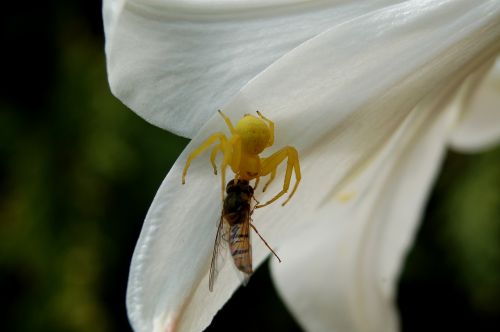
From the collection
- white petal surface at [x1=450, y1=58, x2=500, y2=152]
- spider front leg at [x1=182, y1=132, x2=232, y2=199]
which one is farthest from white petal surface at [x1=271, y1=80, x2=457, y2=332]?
spider front leg at [x1=182, y1=132, x2=232, y2=199]

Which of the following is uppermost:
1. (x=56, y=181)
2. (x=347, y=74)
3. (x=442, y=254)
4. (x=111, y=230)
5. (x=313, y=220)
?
(x=347, y=74)

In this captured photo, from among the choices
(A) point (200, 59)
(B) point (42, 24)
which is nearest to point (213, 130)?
(A) point (200, 59)

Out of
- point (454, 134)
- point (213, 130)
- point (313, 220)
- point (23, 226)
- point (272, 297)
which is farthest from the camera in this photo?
point (272, 297)

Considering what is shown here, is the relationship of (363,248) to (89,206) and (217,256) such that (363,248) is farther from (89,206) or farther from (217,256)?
(89,206)

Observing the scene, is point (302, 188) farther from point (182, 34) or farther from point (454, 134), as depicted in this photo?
point (454, 134)

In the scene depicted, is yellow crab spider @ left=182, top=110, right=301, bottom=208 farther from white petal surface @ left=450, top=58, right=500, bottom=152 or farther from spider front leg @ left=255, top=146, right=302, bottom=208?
white petal surface @ left=450, top=58, right=500, bottom=152

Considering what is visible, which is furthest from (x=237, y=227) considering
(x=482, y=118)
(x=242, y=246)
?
(x=482, y=118)

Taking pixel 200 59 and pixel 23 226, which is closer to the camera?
pixel 200 59
